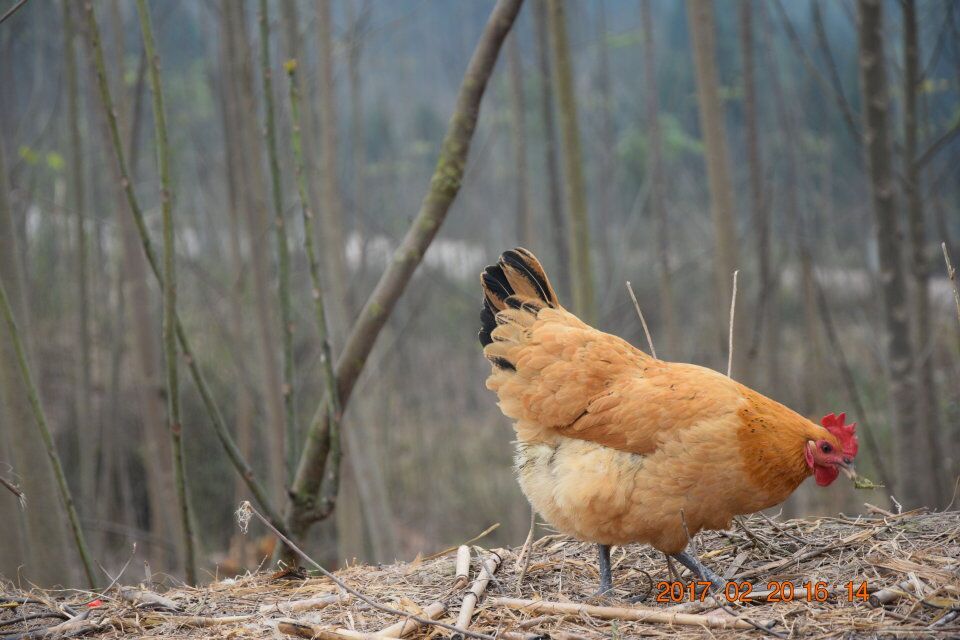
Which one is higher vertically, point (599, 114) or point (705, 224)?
point (599, 114)

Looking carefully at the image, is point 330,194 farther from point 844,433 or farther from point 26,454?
point 844,433

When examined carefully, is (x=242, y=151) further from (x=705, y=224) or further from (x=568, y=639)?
(x=705, y=224)

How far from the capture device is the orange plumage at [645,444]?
2938 millimetres

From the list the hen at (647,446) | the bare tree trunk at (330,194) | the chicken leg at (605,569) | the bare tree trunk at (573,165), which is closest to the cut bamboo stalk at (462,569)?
the hen at (647,446)

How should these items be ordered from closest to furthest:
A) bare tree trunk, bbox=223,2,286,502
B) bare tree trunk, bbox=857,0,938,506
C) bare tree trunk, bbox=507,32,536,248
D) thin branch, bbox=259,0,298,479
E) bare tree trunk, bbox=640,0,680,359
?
1. thin branch, bbox=259,0,298,479
2. bare tree trunk, bbox=857,0,938,506
3. bare tree trunk, bbox=223,2,286,502
4. bare tree trunk, bbox=640,0,680,359
5. bare tree trunk, bbox=507,32,536,248

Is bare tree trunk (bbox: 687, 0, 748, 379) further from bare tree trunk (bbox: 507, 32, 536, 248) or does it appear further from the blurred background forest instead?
bare tree trunk (bbox: 507, 32, 536, 248)

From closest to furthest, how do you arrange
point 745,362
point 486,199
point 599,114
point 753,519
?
point 753,519 < point 745,362 < point 599,114 < point 486,199

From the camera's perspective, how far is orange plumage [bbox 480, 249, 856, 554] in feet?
9.64

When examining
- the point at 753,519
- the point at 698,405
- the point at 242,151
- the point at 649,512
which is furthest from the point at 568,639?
the point at 242,151

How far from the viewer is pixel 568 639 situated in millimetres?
2469

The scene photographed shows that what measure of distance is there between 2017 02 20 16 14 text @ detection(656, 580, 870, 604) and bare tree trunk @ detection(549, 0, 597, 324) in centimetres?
196

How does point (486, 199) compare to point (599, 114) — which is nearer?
point (599, 114)

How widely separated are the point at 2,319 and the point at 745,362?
3.69m

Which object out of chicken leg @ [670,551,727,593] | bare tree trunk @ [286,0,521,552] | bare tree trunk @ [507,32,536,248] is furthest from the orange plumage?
bare tree trunk @ [507,32,536,248]
